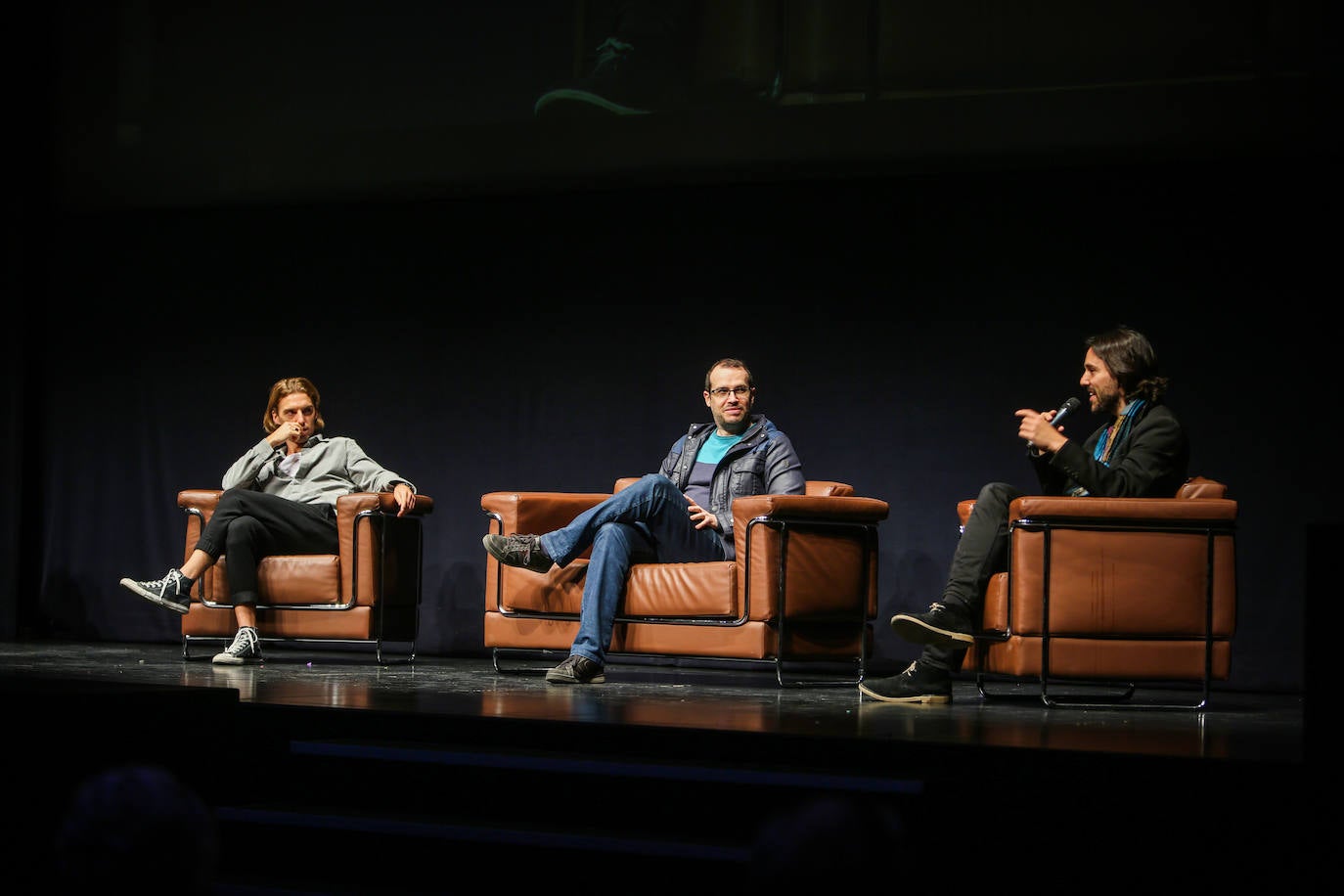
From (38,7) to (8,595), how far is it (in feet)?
9.50

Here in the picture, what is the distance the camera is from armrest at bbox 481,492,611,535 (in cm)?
487

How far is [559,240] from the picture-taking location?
600 centimetres

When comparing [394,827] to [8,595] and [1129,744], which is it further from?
[8,595]

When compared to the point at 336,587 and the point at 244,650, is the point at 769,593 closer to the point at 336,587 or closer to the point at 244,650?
the point at 336,587

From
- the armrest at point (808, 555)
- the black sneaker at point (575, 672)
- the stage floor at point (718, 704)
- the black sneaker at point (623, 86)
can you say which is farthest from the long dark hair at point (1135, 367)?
the black sneaker at point (623, 86)

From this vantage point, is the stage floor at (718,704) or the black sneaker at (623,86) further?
the black sneaker at (623,86)

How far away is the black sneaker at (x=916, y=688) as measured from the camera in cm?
384

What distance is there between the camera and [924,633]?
375 cm

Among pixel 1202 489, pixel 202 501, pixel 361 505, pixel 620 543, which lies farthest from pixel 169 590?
pixel 1202 489

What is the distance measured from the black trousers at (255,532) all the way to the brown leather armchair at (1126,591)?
2.79m

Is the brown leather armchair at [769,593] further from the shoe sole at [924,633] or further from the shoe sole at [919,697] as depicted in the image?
the shoe sole at [924,633]

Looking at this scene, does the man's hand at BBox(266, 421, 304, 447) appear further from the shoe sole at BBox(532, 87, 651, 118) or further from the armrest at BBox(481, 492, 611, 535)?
the shoe sole at BBox(532, 87, 651, 118)

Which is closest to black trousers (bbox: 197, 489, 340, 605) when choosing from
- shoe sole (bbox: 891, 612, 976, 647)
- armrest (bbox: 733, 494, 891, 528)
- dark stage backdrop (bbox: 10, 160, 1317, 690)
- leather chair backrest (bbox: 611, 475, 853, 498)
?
dark stage backdrop (bbox: 10, 160, 1317, 690)

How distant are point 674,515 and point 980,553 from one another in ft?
3.52
